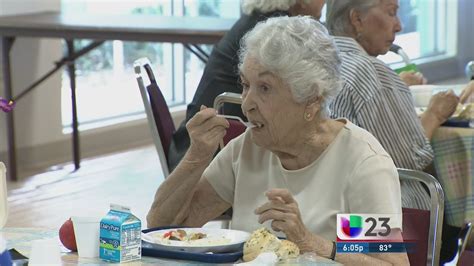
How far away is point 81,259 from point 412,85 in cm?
239

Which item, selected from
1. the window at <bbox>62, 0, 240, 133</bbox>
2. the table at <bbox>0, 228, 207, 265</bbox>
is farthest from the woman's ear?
the window at <bbox>62, 0, 240, 133</bbox>

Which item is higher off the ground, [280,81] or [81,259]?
[280,81]

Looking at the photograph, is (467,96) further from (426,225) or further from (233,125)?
(426,225)

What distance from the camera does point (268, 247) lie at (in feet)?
6.95

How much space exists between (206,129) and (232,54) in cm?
144

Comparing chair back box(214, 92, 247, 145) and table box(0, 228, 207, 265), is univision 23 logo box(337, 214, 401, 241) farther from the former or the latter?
chair back box(214, 92, 247, 145)

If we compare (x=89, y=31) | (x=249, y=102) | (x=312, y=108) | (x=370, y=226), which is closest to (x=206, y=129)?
(x=249, y=102)

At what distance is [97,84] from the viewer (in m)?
7.37

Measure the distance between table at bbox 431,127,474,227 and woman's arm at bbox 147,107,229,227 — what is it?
1.12 meters

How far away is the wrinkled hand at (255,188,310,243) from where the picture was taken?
2.25 meters

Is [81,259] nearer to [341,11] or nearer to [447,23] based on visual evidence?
[341,11]

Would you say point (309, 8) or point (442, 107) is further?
point (309, 8)

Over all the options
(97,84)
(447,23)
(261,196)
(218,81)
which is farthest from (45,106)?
(447,23)

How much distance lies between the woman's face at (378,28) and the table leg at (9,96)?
3096 millimetres
